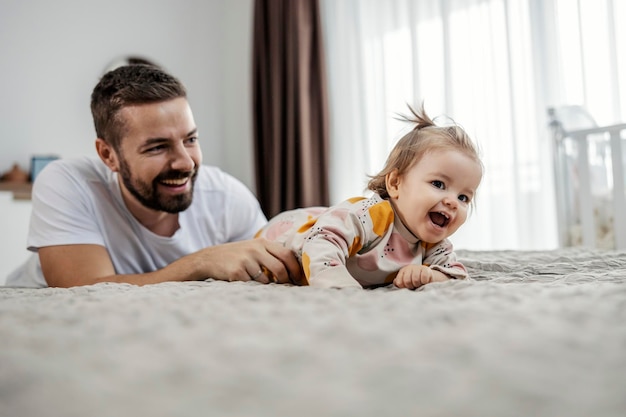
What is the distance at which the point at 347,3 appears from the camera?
3.91 metres

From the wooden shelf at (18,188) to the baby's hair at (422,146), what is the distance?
2560mm

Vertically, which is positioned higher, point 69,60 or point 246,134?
point 69,60

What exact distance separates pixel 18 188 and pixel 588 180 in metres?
2.80

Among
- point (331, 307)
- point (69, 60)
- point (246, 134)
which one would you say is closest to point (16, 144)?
point (69, 60)

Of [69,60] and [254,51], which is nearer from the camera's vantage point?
[69,60]

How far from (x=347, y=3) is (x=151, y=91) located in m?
2.69

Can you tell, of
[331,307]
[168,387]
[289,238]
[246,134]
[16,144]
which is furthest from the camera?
[246,134]

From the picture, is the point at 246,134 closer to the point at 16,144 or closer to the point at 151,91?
the point at 16,144

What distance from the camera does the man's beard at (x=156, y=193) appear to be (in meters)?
1.53

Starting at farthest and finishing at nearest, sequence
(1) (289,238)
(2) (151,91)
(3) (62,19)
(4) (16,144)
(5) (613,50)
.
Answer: (3) (62,19)
(4) (16,144)
(5) (613,50)
(2) (151,91)
(1) (289,238)

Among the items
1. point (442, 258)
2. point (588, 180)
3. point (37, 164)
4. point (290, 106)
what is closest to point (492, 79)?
point (588, 180)

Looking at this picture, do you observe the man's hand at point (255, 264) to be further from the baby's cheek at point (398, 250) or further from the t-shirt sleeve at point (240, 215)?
the t-shirt sleeve at point (240, 215)

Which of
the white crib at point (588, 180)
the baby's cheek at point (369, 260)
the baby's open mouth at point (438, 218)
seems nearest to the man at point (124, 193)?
the baby's cheek at point (369, 260)

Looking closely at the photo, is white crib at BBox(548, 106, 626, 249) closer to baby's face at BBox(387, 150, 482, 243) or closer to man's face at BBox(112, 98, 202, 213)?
baby's face at BBox(387, 150, 482, 243)
